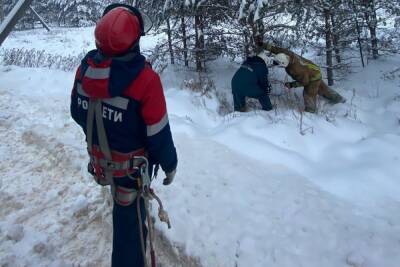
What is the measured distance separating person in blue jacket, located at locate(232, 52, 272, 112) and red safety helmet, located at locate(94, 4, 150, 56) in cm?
578

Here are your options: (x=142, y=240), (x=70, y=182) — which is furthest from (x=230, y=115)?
(x=142, y=240)

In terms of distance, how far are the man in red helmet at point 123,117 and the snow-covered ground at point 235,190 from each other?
1.02m

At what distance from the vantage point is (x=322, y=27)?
32.7 ft

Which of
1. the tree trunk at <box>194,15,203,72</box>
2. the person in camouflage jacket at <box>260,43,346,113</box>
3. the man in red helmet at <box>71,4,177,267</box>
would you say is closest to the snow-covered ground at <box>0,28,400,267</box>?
the person in camouflage jacket at <box>260,43,346,113</box>

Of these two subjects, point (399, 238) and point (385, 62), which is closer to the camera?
point (399, 238)

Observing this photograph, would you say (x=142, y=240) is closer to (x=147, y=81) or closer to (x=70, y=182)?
(x=147, y=81)

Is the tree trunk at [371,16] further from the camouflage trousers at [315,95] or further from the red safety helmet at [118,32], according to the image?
the red safety helmet at [118,32]

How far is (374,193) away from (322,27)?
629 cm

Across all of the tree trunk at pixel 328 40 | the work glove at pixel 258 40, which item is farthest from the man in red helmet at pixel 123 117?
the tree trunk at pixel 328 40

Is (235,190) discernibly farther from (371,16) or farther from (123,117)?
(371,16)

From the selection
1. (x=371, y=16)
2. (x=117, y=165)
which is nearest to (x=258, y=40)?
(x=371, y=16)

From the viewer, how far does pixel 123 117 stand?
2.65 meters

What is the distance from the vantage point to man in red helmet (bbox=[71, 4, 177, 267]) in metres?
2.53

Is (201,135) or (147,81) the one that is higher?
(147,81)
